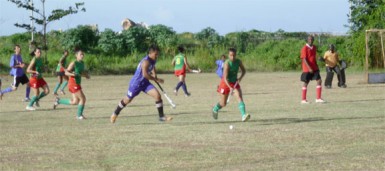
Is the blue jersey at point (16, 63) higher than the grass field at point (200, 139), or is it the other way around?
the blue jersey at point (16, 63)

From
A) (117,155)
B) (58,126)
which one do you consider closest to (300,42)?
(58,126)

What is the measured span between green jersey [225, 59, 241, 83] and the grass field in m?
0.98

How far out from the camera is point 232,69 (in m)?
17.9

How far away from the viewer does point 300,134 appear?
15.2m

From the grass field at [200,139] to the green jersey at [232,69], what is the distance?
3.21 ft

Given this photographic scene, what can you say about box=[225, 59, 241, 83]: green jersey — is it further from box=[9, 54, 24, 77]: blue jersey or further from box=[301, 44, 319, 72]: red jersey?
box=[9, 54, 24, 77]: blue jersey

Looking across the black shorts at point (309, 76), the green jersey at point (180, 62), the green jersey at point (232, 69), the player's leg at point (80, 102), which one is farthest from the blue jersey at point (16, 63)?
the green jersey at point (232, 69)

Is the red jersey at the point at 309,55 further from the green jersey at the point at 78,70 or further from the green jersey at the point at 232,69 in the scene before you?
the green jersey at the point at 78,70

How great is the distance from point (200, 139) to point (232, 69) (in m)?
3.52

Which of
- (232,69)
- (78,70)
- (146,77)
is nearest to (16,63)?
(78,70)

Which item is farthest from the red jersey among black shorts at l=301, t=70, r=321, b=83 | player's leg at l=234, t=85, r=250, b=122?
player's leg at l=234, t=85, r=250, b=122

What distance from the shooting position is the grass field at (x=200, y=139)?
11680 mm

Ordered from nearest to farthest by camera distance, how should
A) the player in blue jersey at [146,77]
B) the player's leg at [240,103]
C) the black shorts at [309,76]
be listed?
the player in blue jersey at [146,77], the player's leg at [240,103], the black shorts at [309,76]

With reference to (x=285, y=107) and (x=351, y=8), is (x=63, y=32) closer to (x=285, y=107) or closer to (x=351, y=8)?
(x=351, y=8)
